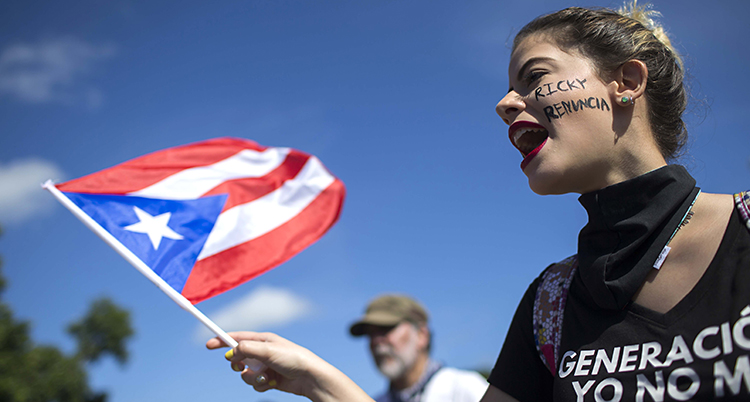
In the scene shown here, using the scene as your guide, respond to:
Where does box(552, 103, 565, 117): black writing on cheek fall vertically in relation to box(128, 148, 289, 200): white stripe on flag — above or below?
below

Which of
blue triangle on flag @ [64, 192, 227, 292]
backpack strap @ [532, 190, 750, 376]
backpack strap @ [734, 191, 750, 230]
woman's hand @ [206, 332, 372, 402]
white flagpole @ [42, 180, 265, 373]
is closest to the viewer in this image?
backpack strap @ [734, 191, 750, 230]

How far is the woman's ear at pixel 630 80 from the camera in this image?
1.88m

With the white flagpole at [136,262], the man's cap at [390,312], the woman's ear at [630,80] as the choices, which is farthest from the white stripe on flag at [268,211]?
the woman's ear at [630,80]

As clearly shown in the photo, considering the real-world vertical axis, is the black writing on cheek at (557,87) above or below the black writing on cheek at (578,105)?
above

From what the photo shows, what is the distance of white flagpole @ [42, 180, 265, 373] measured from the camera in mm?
2227

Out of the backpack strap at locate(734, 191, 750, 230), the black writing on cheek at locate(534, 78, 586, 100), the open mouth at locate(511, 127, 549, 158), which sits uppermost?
the black writing on cheek at locate(534, 78, 586, 100)

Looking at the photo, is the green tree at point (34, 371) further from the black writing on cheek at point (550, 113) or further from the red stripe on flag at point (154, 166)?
the black writing on cheek at point (550, 113)

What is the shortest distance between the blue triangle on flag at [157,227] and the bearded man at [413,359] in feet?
8.36

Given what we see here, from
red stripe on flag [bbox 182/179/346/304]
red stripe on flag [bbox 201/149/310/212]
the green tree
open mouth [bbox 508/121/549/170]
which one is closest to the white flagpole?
red stripe on flag [bbox 182/179/346/304]

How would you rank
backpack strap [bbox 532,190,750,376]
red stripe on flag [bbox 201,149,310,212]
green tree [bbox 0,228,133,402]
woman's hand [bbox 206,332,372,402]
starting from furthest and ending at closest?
green tree [bbox 0,228,133,402]
red stripe on flag [bbox 201,149,310,212]
woman's hand [bbox 206,332,372,402]
backpack strap [bbox 532,190,750,376]

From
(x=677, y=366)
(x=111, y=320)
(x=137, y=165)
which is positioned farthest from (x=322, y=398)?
(x=111, y=320)

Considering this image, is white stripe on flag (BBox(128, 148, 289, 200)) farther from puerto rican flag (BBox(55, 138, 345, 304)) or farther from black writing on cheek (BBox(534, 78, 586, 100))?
black writing on cheek (BBox(534, 78, 586, 100))

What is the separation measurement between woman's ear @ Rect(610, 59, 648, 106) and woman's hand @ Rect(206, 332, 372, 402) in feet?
4.82

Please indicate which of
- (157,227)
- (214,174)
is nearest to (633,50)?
(157,227)
